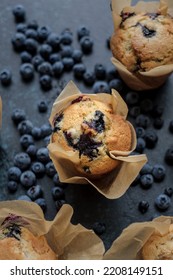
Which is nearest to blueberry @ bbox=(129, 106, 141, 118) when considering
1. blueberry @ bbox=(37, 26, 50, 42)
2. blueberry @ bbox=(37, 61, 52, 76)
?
blueberry @ bbox=(37, 61, 52, 76)

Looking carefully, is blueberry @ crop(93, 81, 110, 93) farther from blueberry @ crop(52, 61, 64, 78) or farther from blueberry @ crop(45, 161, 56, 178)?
blueberry @ crop(45, 161, 56, 178)

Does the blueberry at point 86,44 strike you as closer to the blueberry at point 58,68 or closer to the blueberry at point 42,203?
the blueberry at point 58,68

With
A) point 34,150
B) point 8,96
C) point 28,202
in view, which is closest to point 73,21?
point 8,96

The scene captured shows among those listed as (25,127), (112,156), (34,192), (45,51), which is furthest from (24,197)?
(45,51)

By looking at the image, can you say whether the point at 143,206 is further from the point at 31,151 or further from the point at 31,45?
the point at 31,45

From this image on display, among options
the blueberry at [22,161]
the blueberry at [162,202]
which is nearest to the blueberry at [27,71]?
the blueberry at [22,161]

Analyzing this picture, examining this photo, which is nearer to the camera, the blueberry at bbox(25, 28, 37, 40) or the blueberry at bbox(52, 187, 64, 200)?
the blueberry at bbox(52, 187, 64, 200)
